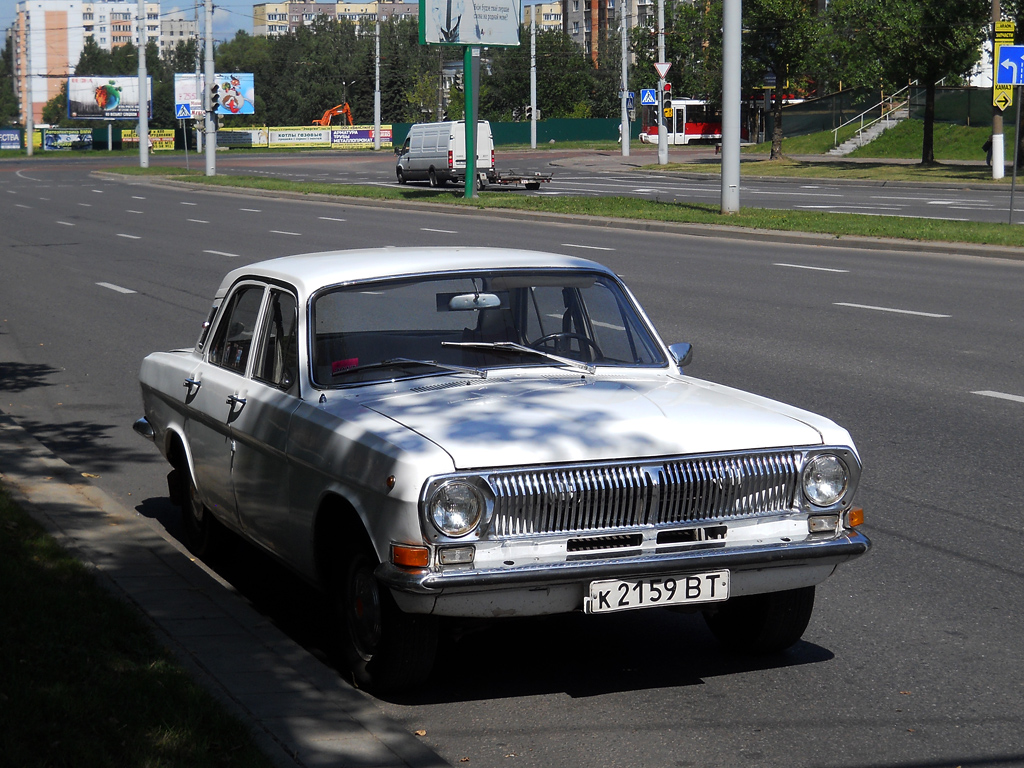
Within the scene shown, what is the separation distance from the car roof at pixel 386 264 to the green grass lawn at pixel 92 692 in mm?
1436

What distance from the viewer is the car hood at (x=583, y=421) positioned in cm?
427

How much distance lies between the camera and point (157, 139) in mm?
106750

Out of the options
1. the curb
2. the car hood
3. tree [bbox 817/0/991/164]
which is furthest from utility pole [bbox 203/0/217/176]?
the car hood

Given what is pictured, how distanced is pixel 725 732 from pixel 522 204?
28610mm

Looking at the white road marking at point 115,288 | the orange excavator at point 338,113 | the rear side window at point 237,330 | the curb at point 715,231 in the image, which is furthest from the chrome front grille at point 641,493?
the orange excavator at point 338,113

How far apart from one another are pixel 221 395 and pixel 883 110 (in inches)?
2534

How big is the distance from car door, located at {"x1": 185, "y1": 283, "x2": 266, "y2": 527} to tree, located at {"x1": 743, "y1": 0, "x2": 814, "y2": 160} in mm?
53605

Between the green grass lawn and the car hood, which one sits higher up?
the car hood

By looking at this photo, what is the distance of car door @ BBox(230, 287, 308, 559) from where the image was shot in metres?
5.02

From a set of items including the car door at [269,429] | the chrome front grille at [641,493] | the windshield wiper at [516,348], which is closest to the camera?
the chrome front grille at [641,493]

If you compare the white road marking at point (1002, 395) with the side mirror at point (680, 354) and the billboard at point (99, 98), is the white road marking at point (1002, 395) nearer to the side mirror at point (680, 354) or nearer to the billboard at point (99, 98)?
→ the side mirror at point (680, 354)

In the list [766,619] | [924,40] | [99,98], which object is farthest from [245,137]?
[766,619]

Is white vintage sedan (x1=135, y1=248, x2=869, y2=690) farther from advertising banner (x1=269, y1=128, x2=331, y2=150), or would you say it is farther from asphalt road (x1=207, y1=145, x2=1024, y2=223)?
advertising banner (x1=269, y1=128, x2=331, y2=150)

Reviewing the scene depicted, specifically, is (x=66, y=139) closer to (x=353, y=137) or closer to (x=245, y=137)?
(x=245, y=137)
